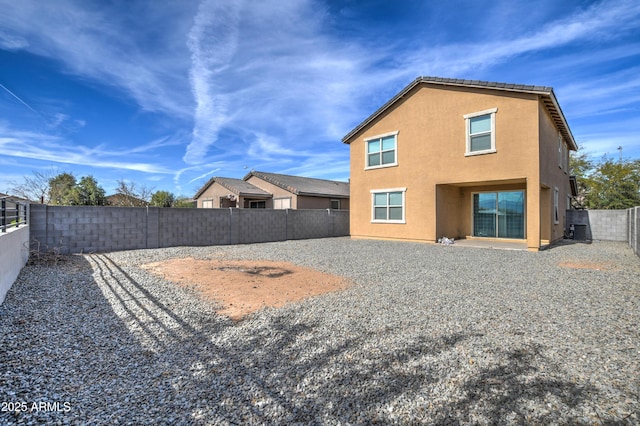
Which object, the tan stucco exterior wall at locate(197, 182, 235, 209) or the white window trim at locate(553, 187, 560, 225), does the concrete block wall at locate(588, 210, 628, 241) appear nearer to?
the white window trim at locate(553, 187, 560, 225)

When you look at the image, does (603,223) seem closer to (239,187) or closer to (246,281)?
(246,281)

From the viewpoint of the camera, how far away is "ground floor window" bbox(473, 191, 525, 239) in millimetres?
12484

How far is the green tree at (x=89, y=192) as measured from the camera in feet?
51.7

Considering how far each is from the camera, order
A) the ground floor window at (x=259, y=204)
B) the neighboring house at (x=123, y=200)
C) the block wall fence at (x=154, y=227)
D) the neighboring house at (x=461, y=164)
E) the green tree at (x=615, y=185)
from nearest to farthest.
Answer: the block wall fence at (x=154, y=227) < the neighboring house at (x=461, y=164) < the neighboring house at (x=123, y=200) < the green tree at (x=615, y=185) < the ground floor window at (x=259, y=204)

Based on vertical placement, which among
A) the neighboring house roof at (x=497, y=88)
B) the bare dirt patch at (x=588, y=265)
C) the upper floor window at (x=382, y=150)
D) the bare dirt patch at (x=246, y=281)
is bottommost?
the bare dirt patch at (x=246, y=281)

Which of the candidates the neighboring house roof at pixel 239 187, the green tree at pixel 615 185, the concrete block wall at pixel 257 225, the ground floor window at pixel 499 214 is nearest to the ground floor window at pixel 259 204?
the neighboring house roof at pixel 239 187

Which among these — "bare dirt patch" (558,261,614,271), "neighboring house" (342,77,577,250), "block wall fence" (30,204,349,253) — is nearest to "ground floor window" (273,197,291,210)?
"block wall fence" (30,204,349,253)

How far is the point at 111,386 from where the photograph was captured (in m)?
2.42

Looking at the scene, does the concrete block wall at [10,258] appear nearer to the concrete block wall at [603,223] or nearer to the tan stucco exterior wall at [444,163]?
the tan stucco exterior wall at [444,163]

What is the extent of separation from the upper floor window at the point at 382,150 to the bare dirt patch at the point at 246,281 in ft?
27.2

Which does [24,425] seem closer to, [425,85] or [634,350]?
[634,350]

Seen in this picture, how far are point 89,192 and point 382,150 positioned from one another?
53.7 feet

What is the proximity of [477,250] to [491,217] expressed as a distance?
11.4 feet

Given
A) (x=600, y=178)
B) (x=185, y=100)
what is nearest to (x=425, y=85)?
(x=185, y=100)
